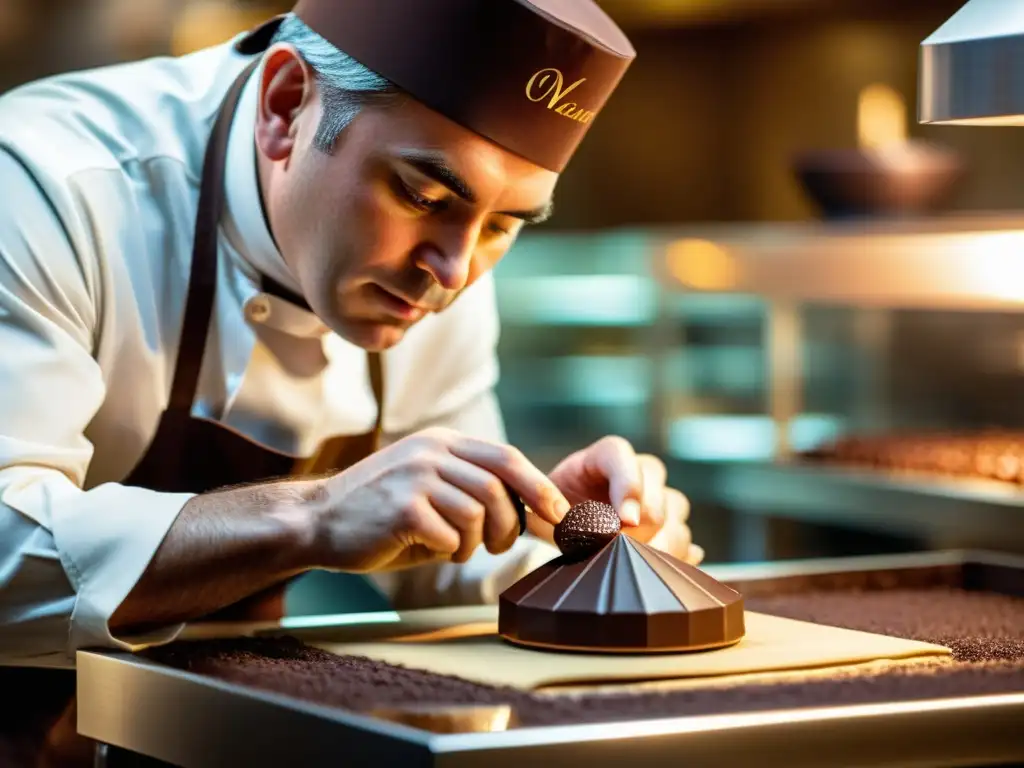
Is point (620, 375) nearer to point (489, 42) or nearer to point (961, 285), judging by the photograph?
point (961, 285)

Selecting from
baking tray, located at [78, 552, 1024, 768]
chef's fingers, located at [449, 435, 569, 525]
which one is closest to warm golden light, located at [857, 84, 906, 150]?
chef's fingers, located at [449, 435, 569, 525]

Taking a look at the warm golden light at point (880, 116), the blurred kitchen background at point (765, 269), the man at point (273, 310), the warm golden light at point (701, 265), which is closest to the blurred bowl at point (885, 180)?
the blurred kitchen background at point (765, 269)

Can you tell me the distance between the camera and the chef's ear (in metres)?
1.85

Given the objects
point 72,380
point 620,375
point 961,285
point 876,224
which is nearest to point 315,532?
point 72,380

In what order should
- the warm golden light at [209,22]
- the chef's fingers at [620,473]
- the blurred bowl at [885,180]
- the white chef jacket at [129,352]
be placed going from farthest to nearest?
the warm golden light at [209,22], the blurred bowl at [885,180], the chef's fingers at [620,473], the white chef jacket at [129,352]

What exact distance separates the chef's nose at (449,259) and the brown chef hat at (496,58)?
0.37 feet

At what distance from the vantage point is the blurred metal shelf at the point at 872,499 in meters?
3.17

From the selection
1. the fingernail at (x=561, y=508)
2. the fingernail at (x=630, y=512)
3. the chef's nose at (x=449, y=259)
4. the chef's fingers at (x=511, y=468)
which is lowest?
the fingernail at (x=630, y=512)

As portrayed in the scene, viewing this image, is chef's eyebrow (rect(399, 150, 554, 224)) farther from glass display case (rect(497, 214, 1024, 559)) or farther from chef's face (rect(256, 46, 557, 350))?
glass display case (rect(497, 214, 1024, 559))

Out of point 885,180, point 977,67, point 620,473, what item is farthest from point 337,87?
point 885,180

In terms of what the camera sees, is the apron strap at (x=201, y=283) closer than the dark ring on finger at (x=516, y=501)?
No

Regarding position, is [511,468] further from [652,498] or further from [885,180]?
[885,180]

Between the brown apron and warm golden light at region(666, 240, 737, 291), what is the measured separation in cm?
204

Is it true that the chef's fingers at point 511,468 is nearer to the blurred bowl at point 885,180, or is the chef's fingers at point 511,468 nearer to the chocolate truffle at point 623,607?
the chocolate truffle at point 623,607
